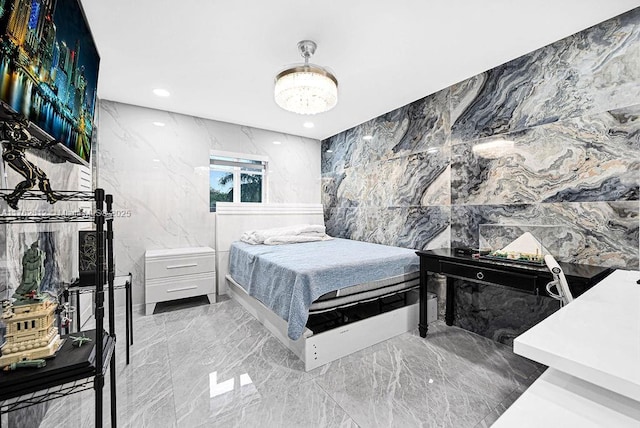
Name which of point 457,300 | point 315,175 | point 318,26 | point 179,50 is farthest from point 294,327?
point 315,175

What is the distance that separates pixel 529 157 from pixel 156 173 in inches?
155

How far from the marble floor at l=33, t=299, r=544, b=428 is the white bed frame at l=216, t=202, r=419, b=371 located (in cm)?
7

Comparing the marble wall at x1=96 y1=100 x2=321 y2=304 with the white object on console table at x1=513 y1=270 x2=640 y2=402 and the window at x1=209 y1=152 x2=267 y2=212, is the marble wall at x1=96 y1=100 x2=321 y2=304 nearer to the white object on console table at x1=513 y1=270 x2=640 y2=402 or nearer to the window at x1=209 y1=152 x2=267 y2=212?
the window at x1=209 y1=152 x2=267 y2=212

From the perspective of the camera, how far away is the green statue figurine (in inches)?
41.9

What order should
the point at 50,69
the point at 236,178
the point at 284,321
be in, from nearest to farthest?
the point at 50,69 → the point at 284,321 → the point at 236,178

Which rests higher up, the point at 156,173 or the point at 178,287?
the point at 156,173

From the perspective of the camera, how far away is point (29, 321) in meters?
1.05

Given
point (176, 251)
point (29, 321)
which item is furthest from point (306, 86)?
point (176, 251)

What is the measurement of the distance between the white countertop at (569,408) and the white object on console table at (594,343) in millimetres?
55

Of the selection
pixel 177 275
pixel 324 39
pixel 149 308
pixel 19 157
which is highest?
pixel 324 39

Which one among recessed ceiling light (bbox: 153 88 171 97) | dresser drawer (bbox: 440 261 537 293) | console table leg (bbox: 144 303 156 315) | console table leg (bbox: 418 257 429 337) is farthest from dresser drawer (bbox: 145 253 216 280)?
dresser drawer (bbox: 440 261 537 293)

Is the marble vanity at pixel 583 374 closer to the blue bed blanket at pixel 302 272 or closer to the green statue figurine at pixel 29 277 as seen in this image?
the blue bed blanket at pixel 302 272

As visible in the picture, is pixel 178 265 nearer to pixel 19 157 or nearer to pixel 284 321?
pixel 284 321

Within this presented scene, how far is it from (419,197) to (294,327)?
6.65 feet
